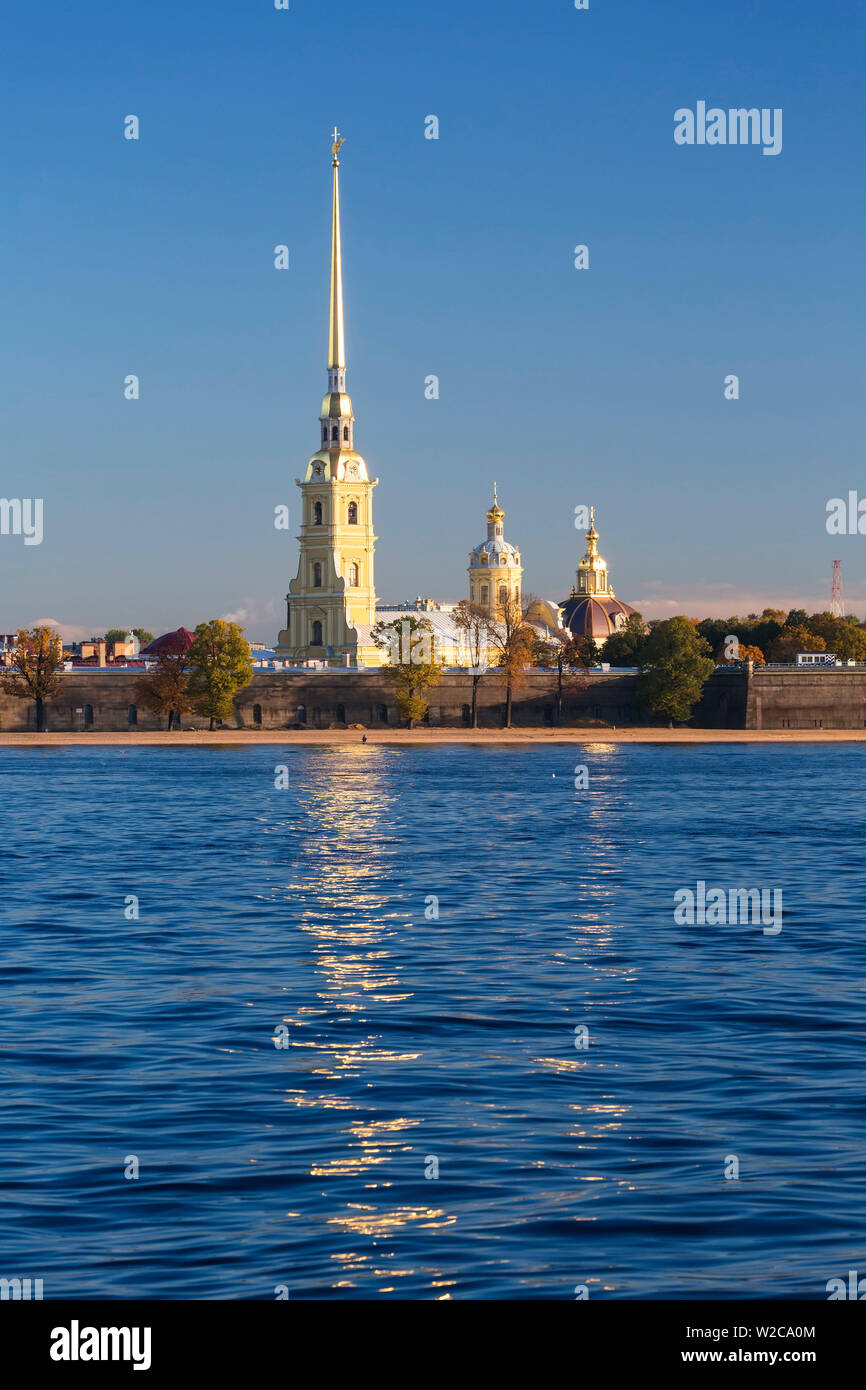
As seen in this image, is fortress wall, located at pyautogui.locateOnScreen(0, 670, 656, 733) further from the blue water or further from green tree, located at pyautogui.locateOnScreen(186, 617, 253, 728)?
the blue water

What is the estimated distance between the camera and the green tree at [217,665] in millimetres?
111812

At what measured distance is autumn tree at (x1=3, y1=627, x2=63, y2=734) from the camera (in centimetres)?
11669

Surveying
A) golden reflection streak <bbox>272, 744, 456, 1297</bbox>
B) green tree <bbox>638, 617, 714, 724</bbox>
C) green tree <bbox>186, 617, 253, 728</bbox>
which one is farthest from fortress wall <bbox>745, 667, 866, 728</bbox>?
golden reflection streak <bbox>272, 744, 456, 1297</bbox>

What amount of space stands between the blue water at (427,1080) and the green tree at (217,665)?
233 ft

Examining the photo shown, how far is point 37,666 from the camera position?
117 meters

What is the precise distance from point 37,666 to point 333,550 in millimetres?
42849

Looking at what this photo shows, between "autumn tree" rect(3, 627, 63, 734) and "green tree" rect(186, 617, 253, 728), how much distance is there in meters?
10.3

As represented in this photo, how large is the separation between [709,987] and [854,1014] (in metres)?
2.46

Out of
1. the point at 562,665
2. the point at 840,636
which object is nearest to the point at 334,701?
the point at 562,665

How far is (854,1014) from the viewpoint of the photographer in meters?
20.2

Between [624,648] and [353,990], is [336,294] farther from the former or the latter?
[353,990]
